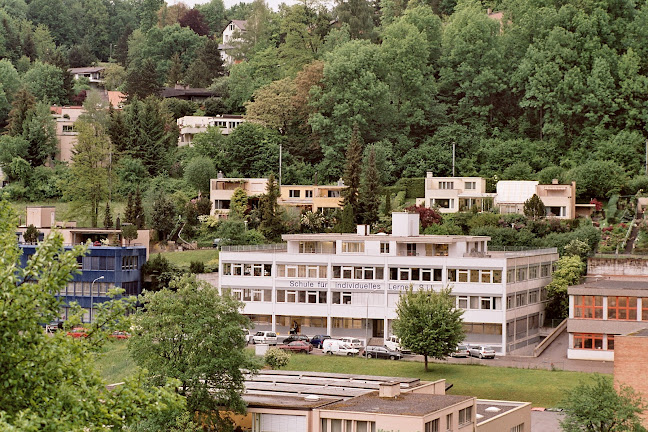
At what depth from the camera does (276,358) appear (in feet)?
213

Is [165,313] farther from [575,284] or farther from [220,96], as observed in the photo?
[220,96]

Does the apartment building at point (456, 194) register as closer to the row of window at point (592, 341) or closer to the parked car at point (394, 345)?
the parked car at point (394, 345)

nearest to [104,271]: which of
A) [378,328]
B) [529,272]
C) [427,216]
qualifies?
[378,328]

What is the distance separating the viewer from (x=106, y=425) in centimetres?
2452

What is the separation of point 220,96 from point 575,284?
5426cm

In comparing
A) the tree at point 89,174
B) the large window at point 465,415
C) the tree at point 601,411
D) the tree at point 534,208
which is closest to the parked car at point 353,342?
the tree at point 534,208

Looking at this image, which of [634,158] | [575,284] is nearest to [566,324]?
[575,284]

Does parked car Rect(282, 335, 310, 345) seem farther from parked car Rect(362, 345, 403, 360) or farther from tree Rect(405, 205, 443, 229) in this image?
tree Rect(405, 205, 443, 229)

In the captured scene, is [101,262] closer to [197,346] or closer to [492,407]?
[197,346]

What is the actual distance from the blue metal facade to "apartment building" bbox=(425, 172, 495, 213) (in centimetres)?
A: 2238

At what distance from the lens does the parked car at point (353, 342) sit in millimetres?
71812

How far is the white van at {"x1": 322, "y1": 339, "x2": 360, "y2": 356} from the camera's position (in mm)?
71125

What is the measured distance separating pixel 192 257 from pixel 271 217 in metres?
6.28

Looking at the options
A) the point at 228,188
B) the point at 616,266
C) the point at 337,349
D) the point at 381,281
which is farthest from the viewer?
the point at 228,188
